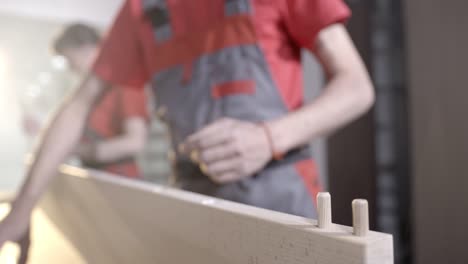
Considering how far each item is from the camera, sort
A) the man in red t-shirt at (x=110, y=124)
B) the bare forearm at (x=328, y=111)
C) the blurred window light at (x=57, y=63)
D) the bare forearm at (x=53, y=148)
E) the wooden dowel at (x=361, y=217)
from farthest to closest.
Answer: the blurred window light at (x=57, y=63) < the man in red t-shirt at (x=110, y=124) < the bare forearm at (x=53, y=148) < the bare forearm at (x=328, y=111) < the wooden dowel at (x=361, y=217)

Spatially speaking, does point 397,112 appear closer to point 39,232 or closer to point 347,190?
point 347,190

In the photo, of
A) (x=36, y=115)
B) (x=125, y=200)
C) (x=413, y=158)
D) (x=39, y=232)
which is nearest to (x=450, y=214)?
(x=413, y=158)

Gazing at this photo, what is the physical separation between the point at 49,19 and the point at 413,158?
1.40 meters

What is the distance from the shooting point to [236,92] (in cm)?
43

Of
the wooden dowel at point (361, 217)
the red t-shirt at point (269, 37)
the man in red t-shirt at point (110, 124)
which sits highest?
the red t-shirt at point (269, 37)

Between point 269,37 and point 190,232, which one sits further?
point 269,37

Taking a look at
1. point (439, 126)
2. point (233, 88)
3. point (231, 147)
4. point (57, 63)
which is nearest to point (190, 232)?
point (231, 147)

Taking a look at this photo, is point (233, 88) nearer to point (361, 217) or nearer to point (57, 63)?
point (361, 217)

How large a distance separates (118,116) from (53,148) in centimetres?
45

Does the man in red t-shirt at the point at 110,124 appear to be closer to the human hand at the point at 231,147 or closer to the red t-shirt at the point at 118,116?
the red t-shirt at the point at 118,116

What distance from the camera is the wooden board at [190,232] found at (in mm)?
176

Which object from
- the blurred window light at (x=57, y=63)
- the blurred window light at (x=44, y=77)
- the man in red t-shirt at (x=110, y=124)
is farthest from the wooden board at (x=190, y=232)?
the blurred window light at (x=44, y=77)

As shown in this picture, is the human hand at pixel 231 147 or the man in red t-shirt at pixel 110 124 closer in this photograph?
the human hand at pixel 231 147

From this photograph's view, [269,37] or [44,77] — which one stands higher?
[269,37]
